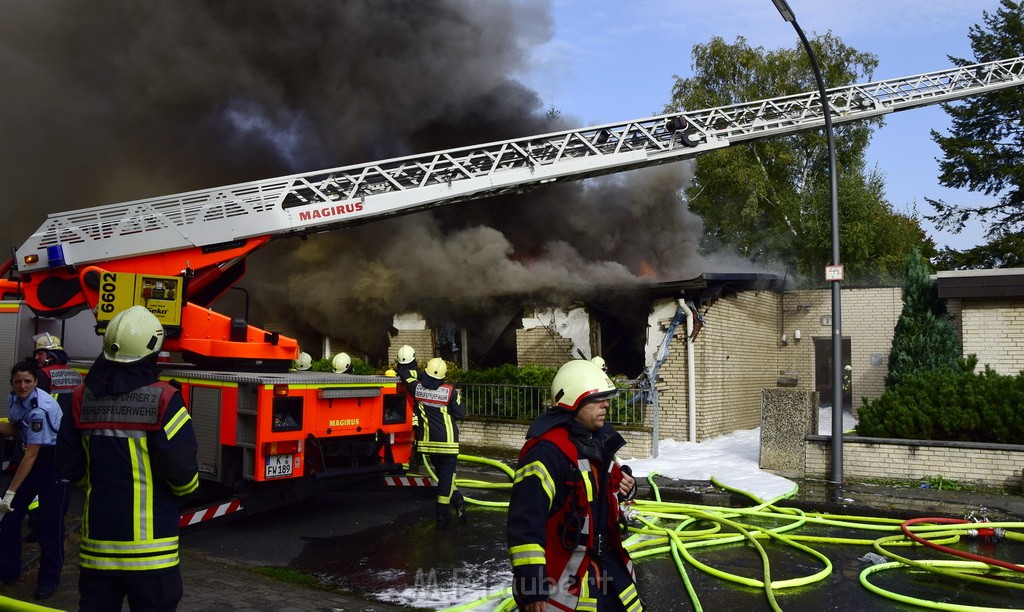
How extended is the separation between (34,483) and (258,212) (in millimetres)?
4454

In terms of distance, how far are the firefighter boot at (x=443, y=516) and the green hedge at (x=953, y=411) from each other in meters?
6.17

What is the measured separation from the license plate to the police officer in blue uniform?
6.12 ft

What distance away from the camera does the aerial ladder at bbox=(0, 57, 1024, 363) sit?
28.4ft

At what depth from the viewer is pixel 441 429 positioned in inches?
305

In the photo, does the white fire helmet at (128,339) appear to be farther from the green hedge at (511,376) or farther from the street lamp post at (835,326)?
the green hedge at (511,376)

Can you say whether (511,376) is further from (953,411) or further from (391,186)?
(953,411)

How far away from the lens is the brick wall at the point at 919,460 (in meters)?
9.48

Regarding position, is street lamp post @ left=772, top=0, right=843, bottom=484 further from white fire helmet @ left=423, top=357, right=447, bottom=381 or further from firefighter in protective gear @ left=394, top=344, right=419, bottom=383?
firefighter in protective gear @ left=394, top=344, right=419, bottom=383

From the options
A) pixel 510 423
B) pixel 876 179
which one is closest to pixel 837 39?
pixel 876 179

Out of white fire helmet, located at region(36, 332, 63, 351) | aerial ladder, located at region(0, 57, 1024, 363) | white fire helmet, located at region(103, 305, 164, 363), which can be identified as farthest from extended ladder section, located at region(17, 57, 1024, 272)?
white fire helmet, located at region(103, 305, 164, 363)

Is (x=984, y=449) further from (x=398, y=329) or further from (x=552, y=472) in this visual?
(x=398, y=329)

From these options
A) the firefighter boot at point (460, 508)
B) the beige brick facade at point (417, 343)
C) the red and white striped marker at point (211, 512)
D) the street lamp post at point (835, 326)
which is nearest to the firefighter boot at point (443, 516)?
the firefighter boot at point (460, 508)

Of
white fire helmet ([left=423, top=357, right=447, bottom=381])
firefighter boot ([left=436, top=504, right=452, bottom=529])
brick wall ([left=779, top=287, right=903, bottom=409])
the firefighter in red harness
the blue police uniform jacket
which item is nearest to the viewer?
the firefighter in red harness

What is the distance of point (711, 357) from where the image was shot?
13570 millimetres
